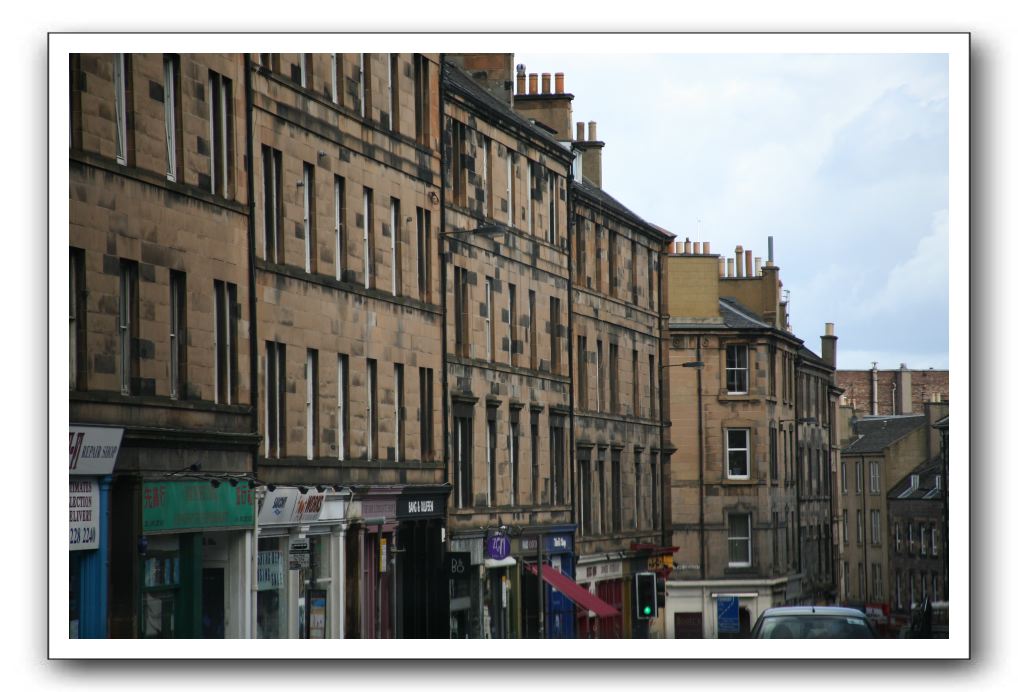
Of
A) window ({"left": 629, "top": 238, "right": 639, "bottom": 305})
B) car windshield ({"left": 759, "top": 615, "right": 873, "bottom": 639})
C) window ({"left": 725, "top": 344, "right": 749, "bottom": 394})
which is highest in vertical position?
window ({"left": 629, "top": 238, "right": 639, "bottom": 305})

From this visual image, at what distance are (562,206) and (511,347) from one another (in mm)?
4257

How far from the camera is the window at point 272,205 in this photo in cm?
2227

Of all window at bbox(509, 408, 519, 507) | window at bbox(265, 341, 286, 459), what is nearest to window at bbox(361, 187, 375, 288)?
window at bbox(265, 341, 286, 459)

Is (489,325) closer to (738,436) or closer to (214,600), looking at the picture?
(214,600)

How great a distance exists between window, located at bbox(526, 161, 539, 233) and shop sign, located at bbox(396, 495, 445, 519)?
24.7ft

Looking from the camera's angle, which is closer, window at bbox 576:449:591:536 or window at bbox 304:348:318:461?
window at bbox 304:348:318:461

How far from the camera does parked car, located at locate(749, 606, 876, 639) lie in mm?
17317

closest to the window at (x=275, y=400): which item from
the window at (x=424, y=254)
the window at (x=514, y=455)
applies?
the window at (x=424, y=254)

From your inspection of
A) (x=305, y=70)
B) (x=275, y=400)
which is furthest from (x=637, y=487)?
(x=305, y=70)

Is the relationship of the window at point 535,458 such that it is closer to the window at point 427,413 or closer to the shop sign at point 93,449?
the window at point 427,413

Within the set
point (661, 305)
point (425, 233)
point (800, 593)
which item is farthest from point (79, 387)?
point (800, 593)

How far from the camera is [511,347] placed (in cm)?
3198

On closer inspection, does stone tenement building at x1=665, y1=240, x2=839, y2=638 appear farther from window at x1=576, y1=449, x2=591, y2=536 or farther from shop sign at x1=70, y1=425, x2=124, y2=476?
shop sign at x1=70, y1=425, x2=124, y2=476

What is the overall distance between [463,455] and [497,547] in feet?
5.79
